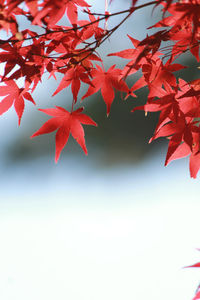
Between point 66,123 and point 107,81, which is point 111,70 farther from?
point 66,123

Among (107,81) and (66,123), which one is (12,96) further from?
(107,81)

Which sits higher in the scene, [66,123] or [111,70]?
[111,70]

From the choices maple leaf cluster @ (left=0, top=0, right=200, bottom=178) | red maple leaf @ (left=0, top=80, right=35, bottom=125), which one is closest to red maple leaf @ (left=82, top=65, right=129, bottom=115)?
maple leaf cluster @ (left=0, top=0, right=200, bottom=178)

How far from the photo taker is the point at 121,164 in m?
5.33

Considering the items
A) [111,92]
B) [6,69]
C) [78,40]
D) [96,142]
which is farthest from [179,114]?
[96,142]

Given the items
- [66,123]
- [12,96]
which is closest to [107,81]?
[66,123]

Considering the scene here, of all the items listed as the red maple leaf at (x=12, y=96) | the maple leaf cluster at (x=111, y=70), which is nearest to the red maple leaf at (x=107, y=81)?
the maple leaf cluster at (x=111, y=70)

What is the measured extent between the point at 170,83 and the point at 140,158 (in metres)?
4.41

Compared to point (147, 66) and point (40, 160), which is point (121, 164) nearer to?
point (40, 160)

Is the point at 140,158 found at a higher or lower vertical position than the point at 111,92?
lower

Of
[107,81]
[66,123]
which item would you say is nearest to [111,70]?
[107,81]

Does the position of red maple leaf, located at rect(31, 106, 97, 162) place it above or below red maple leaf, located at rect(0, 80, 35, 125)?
below

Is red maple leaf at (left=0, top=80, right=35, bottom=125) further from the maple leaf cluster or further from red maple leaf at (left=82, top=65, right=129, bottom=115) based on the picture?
red maple leaf at (left=82, top=65, right=129, bottom=115)

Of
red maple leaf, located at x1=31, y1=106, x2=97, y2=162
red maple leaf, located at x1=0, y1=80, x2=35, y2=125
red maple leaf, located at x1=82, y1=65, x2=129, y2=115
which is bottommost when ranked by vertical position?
red maple leaf, located at x1=31, y1=106, x2=97, y2=162
